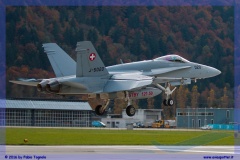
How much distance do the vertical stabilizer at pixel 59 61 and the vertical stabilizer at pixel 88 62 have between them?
3.52ft

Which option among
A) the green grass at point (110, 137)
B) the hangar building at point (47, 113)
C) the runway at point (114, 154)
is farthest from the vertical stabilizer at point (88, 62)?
the green grass at point (110, 137)

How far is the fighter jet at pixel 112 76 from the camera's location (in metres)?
38.3

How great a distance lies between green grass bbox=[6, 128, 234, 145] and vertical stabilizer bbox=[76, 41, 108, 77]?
9.43m

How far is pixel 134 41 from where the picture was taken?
3488 cm

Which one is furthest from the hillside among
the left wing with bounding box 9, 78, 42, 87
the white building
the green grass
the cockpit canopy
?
the green grass

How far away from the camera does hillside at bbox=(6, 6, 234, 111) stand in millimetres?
31578

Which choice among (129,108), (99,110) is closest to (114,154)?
(129,108)

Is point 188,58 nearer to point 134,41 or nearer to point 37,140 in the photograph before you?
point 134,41

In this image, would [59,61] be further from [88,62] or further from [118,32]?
[118,32]

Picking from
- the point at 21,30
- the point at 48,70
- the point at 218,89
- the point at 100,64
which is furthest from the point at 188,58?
the point at 21,30

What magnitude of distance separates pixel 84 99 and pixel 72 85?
707cm

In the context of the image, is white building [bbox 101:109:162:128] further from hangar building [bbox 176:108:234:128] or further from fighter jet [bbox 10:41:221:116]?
fighter jet [bbox 10:41:221:116]

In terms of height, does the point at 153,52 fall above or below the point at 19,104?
above

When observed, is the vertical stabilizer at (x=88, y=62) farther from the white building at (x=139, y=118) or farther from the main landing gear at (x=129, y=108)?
the white building at (x=139, y=118)
